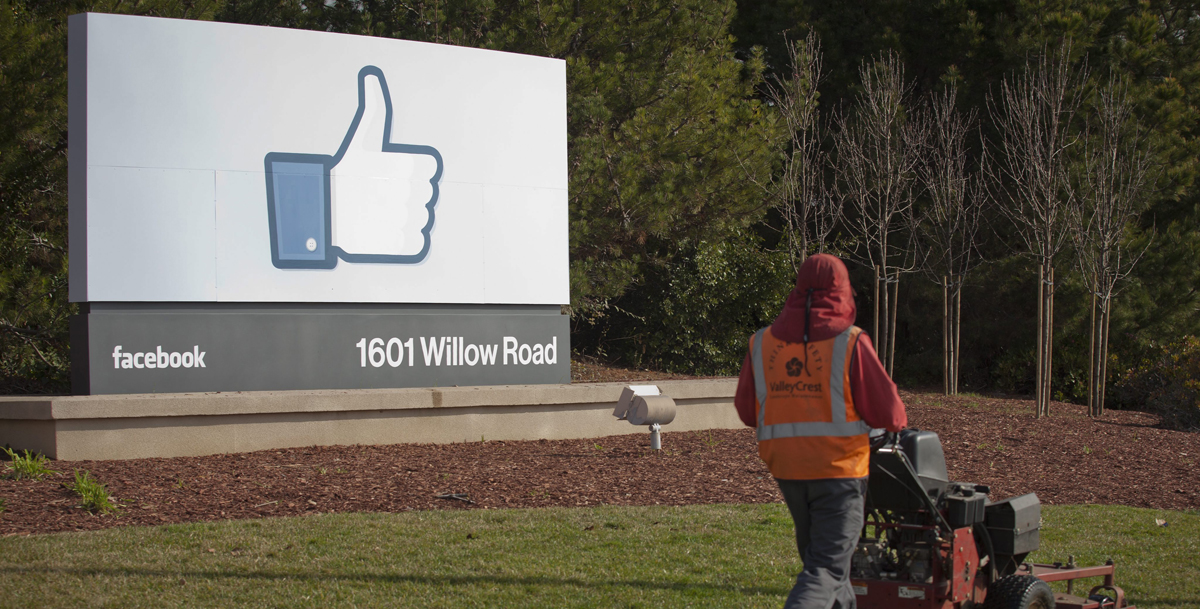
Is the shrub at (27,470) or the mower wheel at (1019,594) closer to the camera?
the mower wheel at (1019,594)

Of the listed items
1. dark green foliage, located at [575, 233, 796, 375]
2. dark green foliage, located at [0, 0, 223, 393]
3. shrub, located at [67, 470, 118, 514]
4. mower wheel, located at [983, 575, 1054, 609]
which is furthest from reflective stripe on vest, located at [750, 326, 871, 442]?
dark green foliage, located at [575, 233, 796, 375]

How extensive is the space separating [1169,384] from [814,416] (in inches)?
573

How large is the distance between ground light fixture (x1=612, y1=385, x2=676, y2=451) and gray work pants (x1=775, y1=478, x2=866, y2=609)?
589 cm

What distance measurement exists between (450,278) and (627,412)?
2784mm

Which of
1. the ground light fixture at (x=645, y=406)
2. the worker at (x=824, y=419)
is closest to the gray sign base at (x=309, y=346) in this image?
the ground light fixture at (x=645, y=406)

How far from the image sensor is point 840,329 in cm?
411

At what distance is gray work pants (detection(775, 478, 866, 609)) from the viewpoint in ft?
13.1

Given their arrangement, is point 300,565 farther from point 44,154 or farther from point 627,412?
point 44,154

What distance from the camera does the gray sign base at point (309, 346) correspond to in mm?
9961

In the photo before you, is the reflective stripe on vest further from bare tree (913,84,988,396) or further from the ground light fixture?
bare tree (913,84,988,396)

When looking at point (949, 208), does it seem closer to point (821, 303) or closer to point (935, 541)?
point (935, 541)

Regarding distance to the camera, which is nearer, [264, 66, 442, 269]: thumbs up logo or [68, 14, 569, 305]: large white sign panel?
[68, 14, 569, 305]: large white sign panel

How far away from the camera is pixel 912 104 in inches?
875

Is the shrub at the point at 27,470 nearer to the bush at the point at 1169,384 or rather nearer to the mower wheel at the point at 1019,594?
the mower wheel at the point at 1019,594
